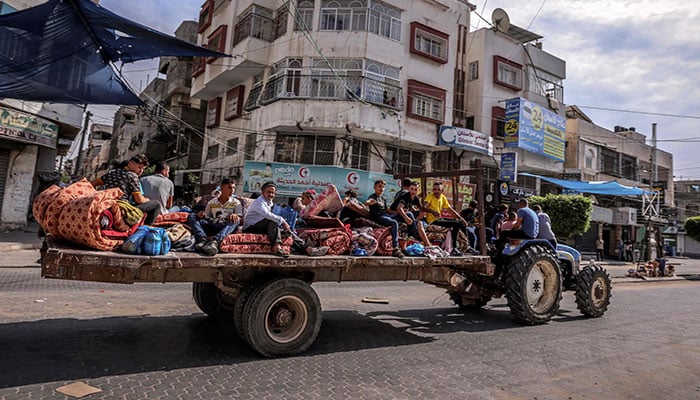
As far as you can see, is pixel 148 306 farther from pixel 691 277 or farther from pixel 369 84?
pixel 691 277

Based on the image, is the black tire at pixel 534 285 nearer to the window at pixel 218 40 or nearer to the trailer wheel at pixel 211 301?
the trailer wheel at pixel 211 301

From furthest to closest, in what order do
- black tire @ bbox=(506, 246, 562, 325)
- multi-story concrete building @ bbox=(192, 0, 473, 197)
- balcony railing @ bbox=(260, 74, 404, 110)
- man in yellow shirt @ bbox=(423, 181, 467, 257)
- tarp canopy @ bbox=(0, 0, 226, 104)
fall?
multi-story concrete building @ bbox=(192, 0, 473, 197)
balcony railing @ bbox=(260, 74, 404, 110)
tarp canopy @ bbox=(0, 0, 226, 104)
man in yellow shirt @ bbox=(423, 181, 467, 257)
black tire @ bbox=(506, 246, 562, 325)

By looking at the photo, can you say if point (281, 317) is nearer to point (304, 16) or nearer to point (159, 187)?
point (159, 187)

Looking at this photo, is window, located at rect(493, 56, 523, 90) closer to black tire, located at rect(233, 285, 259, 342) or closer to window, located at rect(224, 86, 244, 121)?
window, located at rect(224, 86, 244, 121)

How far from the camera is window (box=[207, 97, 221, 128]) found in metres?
24.8

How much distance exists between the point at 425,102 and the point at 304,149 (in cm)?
686

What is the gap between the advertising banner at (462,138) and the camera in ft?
71.4

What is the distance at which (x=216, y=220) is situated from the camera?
525cm

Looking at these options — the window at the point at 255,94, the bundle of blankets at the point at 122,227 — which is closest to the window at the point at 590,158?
the window at the point at 255,94

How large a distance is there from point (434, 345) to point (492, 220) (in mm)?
3788

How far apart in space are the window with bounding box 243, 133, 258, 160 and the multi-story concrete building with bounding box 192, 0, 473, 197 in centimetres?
7

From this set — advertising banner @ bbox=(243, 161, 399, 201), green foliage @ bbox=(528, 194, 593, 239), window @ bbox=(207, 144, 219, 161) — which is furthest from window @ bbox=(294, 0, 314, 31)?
green foliage @ bbox=(528, 194, 593, 239)

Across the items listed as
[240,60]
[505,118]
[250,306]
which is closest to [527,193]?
[505,118]

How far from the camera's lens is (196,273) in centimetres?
446
